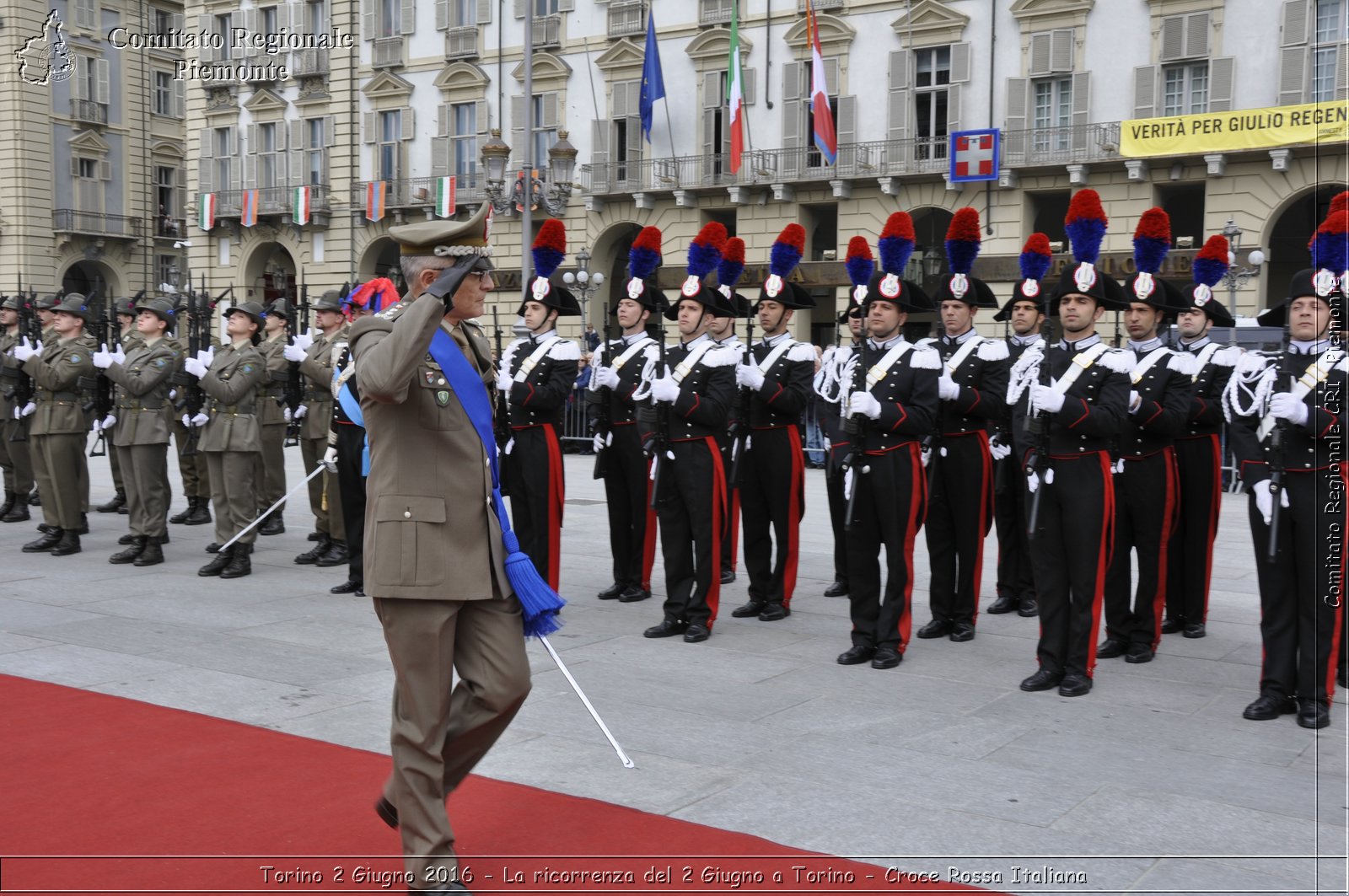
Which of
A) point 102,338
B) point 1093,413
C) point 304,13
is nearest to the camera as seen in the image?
point 1093,413

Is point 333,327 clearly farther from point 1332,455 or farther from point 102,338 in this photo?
point 1332,455

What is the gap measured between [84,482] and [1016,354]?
7.57 meters

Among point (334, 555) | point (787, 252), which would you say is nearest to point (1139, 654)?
point (787, 252)

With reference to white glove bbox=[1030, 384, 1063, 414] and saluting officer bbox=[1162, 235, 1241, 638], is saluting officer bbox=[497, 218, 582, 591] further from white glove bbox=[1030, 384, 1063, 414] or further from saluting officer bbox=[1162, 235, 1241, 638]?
saluting officer bbox=[1162, 235, 1241, 638]

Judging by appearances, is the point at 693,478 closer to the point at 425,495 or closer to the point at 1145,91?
the point at 425,495

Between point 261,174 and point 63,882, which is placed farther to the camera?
point 261,174

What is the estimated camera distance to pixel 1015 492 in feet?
28.7

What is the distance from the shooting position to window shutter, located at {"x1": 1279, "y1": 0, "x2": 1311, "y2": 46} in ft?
75.6

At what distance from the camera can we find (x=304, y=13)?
35.8 m

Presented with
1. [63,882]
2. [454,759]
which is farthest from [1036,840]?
[63,882]

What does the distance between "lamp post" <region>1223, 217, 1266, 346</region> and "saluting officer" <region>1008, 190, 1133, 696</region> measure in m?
15.5

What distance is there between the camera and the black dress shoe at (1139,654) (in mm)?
7351

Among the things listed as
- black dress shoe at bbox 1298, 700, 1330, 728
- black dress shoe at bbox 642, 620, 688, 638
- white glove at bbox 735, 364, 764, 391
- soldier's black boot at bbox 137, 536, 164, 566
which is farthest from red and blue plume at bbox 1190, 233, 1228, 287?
soldier's black boot at bbox 137, 536, 164, 566

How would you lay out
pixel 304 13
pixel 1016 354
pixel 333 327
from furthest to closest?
pixel 304 13 → pixel 333 327 → pixel 1016 354
